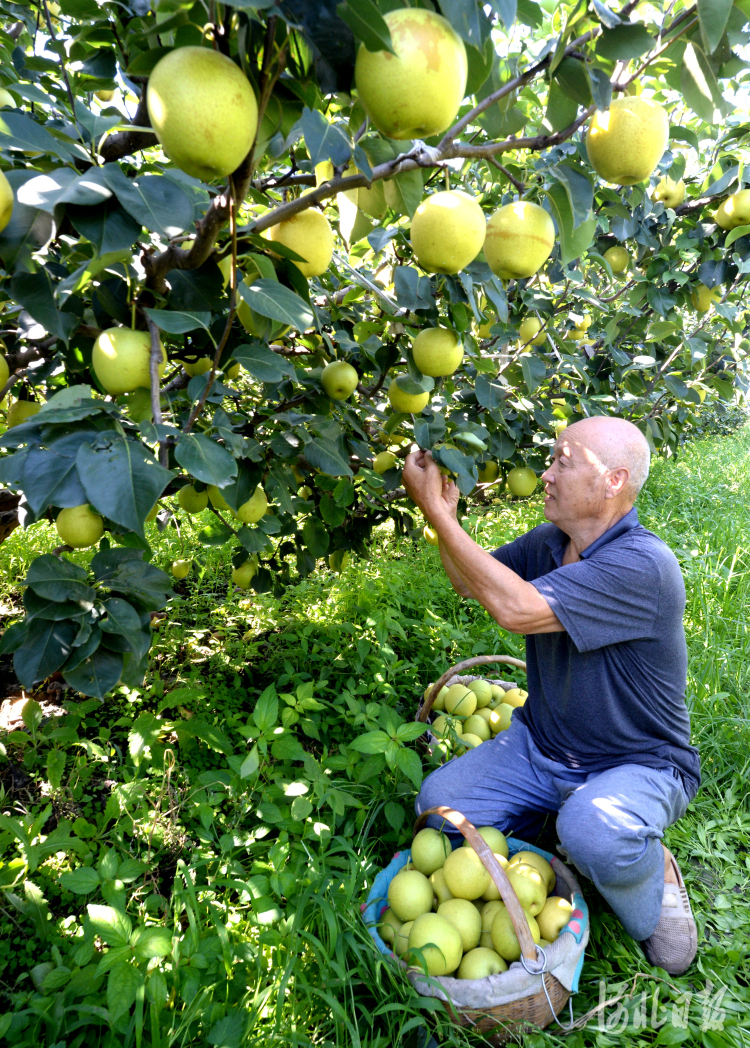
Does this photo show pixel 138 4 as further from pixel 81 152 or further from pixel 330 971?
pixel 330 971

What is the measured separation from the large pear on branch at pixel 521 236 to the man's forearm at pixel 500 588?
0.75 metres

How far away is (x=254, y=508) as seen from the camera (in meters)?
1.55

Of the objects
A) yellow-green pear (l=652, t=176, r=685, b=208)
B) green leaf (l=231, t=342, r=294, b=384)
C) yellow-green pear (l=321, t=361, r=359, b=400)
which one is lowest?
yellow-green pear (l=321, t=361, r=359, b=400)

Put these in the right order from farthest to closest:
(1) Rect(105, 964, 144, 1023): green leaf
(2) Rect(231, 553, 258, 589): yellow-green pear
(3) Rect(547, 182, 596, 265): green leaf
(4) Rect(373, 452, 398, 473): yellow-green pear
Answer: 1. (2) Rect(231, 553, 258, 589): yellow-green pear
2. (4) Rect(373, 452, 398, 473): yellow-green pear
3. (1) Rect(105, 964, 144, 1023): green leaf
4. (3) Rect(547, 182, 596, 265): green leaf

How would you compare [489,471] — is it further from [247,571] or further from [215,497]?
[215,497]

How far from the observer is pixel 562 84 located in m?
0.91

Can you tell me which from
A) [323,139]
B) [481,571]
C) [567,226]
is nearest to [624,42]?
[567,226]

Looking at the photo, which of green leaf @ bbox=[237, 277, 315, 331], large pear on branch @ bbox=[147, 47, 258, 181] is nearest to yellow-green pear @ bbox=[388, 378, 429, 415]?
A: green leaf @ bbox=[237, 277, 315, 331]

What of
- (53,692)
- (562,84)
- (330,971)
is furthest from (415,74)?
(53,692)

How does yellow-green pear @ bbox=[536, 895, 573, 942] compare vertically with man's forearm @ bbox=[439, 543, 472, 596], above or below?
below

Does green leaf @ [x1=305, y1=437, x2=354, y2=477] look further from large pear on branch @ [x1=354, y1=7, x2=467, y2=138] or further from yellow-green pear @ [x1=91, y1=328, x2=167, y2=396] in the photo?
large pear on branch @ [x1=354, y1=7, x2=467, y2=138]

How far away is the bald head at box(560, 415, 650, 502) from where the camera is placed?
1.84 meters

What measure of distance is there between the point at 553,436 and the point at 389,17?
2.13 m

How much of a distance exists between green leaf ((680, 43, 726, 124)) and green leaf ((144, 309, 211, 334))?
0.76 m
